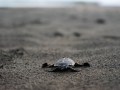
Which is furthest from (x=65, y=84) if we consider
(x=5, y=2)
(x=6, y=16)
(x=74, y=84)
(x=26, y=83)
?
(x=5, y=2)

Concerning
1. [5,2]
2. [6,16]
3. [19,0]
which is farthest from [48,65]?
[19,0]

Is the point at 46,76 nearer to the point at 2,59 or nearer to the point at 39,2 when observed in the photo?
the point at 2,59

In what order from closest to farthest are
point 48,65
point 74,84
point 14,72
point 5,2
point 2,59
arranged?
1. point 74,84
2. point 14,72
3. point 48,65
4. point 2,59
5. point 5,2

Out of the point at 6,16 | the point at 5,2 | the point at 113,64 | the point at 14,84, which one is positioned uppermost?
the point at 5,2

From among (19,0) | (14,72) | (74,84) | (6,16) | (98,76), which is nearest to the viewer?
(74,84)

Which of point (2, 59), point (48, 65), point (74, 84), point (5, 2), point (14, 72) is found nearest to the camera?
point (74, 84)

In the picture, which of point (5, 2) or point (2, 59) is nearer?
point (2, 59)

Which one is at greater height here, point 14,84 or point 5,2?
point 5,2

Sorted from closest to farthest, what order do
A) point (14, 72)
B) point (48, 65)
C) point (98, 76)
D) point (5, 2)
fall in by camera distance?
point (98, 76) < point (14, 72) < point (48, 65) < point (5, 2)

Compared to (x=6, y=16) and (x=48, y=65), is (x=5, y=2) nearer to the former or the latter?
(x=6, y=16)
